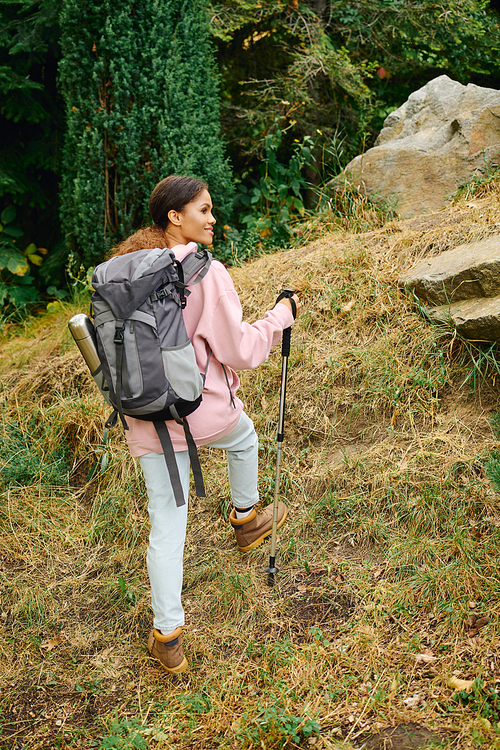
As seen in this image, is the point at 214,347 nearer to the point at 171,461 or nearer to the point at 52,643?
the point at 171,461

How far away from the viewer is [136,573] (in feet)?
11.4

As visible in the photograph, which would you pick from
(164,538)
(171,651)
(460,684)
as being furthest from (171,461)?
(460,684)

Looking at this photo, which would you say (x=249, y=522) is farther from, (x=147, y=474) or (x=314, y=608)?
(x=147, y=474)

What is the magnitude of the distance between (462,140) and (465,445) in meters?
2.96

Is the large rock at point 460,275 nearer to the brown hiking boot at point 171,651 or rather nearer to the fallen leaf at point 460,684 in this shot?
the fallen leaf at point 460,684

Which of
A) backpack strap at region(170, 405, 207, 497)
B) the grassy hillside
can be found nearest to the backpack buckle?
backpack strap at region(170, 405, 207, 497)

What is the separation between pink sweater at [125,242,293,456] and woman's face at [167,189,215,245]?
11cm

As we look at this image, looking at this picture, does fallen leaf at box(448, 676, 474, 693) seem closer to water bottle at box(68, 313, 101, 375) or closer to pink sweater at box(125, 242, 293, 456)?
pink sweater at box(125, 242, 293, 456)

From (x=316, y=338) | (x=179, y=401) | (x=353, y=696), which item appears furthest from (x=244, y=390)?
(x=353, y=696)

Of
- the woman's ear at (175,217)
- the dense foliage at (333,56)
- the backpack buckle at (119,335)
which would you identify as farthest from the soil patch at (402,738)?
the dense foliage at (333,56)

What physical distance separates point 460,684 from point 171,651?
1.24m

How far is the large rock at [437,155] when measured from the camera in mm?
5055

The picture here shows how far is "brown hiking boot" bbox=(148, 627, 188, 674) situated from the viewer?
2744 millimetres

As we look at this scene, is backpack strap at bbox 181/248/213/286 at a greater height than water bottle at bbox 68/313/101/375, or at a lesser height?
greater
